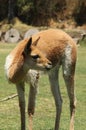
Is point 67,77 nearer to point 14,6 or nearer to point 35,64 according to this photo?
point 35,64

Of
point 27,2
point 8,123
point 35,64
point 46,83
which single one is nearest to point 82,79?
point 46,83

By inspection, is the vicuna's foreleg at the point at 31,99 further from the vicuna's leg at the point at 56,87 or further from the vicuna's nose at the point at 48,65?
the vicuna's leg at the point at 56,87

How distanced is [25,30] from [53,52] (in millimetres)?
29127

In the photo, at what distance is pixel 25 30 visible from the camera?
36.1 m

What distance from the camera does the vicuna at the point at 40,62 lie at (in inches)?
258

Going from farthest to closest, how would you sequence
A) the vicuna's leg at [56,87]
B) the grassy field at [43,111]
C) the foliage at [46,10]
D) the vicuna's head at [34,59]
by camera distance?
the foliage at [46,10] → the grassy field at [43,111] → the vicuna's leg at [56,87] → the vicuna's head at [34,59]

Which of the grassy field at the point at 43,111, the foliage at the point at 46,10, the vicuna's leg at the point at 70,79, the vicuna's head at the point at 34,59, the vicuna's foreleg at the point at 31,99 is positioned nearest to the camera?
the vicuna's head at the point at 34,59

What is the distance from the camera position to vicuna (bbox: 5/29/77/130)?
6559 mm

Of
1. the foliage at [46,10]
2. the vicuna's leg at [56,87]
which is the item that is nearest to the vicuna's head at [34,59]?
the vicuna's leg at [56,87]

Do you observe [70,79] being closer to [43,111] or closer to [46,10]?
[43,111]

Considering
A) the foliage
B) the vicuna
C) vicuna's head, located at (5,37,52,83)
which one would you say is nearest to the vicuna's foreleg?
the vicuna

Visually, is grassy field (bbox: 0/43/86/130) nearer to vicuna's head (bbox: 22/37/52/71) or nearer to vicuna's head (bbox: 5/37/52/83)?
vicuna's head (bbox: 5/37/52/83)

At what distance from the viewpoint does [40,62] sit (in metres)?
6.56

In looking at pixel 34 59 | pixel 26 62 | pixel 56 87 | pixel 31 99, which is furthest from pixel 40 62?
pixel 56 87
